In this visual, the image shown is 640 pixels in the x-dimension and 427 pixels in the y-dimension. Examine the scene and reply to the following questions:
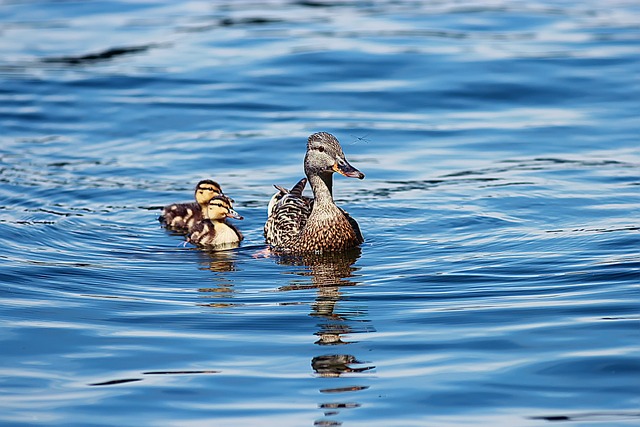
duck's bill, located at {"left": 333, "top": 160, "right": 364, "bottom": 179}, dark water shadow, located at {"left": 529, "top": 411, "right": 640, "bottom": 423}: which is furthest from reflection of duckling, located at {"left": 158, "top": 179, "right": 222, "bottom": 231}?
dark water shadow, located at {"left": 529, "top": 411, "right": 640, "bottom": 423}

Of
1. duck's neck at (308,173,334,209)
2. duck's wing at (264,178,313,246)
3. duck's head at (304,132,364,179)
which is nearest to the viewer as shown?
duck's head at (304,132,364,179)

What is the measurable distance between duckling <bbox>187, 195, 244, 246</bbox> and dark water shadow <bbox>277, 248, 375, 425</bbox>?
661 mm

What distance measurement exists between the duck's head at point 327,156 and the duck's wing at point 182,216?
1443 mm

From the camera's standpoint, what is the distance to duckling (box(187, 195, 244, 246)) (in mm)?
10109

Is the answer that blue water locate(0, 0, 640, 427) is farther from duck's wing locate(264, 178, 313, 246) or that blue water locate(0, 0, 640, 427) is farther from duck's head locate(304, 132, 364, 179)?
duck's head locate(304, 132, 364, 179)

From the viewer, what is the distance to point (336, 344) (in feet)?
23.3

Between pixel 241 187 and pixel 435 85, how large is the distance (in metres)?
4.95

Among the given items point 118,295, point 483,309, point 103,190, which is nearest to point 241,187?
point 103,190

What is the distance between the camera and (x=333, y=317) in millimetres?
7707

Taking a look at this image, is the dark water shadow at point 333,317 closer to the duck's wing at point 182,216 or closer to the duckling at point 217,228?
the duckling at point 217,228

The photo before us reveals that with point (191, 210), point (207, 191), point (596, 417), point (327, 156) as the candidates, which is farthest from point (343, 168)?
point (596, 417)

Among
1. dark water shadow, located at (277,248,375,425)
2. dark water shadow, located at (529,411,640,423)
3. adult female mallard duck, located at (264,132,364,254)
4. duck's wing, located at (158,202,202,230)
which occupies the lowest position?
dark water shadow, located at (529,411,640,423)

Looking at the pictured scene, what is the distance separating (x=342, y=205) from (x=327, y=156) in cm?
203

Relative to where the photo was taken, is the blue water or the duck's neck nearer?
the blue water
